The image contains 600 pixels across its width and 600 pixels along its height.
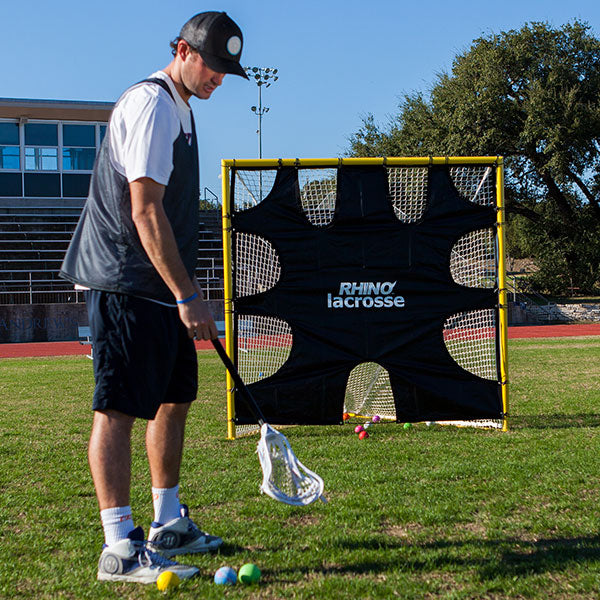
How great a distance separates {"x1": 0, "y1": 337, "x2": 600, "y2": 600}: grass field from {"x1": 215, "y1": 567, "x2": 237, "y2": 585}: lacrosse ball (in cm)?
6

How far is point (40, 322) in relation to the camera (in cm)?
2536

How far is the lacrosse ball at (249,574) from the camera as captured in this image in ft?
9.33

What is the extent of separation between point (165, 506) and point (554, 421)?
451cm

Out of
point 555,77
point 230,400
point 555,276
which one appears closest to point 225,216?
point 230,400

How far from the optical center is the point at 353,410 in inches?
282

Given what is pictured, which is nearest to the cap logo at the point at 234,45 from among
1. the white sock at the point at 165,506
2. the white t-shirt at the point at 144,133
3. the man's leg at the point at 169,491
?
the white t-shirt at the point at 144,133

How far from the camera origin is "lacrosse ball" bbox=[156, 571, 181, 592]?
2791 millimetres

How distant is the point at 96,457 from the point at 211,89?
1738 mm

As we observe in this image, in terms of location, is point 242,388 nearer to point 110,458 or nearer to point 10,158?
point 110,458

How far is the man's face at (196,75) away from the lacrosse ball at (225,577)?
6.97 feet

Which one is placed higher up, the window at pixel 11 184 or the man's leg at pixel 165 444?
the window at pixel 11 184

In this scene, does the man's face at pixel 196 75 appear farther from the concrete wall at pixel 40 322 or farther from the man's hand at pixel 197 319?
the concrete wall at pixel 40 322

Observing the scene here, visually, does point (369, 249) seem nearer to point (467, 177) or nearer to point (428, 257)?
point (428, 257)

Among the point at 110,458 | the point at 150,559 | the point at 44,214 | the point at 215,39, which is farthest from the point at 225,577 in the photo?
the point at 44,214
